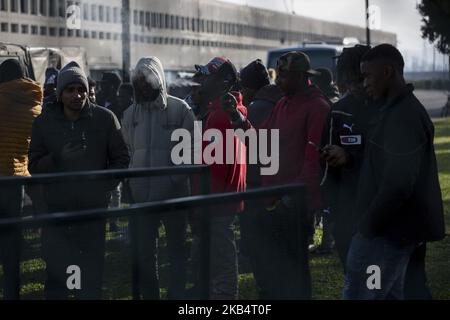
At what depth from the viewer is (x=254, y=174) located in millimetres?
7680

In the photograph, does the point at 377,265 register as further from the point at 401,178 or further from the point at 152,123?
the point at 152,123

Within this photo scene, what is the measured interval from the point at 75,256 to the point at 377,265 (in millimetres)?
1411

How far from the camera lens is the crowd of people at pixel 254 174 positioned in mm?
4191

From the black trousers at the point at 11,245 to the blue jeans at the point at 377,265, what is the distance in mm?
1585

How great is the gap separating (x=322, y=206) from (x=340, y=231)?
27 cm

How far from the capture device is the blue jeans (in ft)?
15.6

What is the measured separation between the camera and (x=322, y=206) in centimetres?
583

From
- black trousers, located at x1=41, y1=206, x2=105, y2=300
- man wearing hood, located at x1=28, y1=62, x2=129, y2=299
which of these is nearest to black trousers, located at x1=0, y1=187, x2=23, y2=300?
black trousers, located at x1=41, y1=206, x2=105, y2=300

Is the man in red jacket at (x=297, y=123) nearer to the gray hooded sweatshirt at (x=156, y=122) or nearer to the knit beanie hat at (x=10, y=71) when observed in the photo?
the gray hooded sweatshirt at (x=156, y=122)

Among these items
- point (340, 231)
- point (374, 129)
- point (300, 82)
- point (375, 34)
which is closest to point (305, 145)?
point (300, 82)

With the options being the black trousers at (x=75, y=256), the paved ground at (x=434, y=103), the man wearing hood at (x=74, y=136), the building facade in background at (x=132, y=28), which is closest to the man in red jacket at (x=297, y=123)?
the man wearing hood at (x=74, y=136)

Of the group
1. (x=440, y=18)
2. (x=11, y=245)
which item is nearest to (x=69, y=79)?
(x=11, y=245)

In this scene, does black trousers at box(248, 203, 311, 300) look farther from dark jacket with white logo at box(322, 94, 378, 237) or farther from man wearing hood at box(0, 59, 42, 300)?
man wearing hood at box(0, 59, 42, 300)

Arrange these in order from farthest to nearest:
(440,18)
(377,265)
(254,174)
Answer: (440,18)
(254,174)
(377,265)
